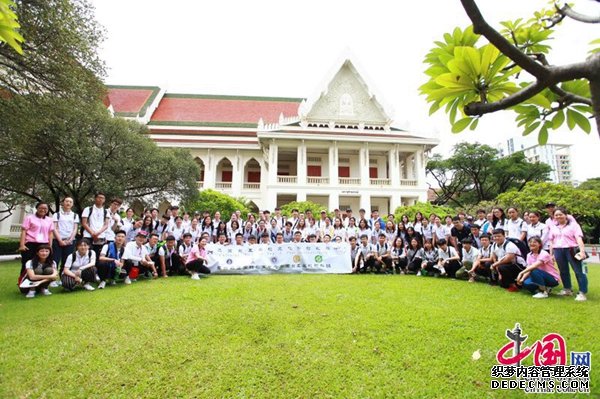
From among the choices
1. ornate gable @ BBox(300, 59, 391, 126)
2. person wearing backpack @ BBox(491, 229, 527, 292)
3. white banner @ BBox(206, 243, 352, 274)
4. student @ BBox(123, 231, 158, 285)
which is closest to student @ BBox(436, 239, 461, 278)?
person wearing backpack @ BBox(491, 229, 527, 292)

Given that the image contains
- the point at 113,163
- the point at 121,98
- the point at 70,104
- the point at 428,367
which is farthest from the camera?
the point at 121,98

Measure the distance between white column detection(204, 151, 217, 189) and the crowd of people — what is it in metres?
13.4

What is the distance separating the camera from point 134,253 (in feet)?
19.3

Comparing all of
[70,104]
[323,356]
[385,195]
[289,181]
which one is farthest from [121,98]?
[323,356]

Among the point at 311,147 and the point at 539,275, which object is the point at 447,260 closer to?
the point at 539,275

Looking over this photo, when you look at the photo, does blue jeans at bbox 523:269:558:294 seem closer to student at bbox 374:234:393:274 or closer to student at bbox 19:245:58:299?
student at bbox 374:234:393:274

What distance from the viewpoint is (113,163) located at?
37.6 feet

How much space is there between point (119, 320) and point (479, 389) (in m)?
3.45

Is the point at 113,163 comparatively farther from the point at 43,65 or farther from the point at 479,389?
the point at 479,389

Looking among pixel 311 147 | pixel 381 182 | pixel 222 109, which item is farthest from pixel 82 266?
pixel 222 109

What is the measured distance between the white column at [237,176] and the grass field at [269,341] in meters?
16.9

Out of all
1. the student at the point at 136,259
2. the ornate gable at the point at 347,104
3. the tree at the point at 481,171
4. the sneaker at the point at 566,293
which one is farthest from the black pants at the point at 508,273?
the tree at the point at 481,171

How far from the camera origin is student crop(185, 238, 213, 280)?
6.30 m

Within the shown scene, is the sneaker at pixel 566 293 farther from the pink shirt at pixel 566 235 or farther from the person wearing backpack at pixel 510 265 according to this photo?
the pink shirt at pixel 566 235
